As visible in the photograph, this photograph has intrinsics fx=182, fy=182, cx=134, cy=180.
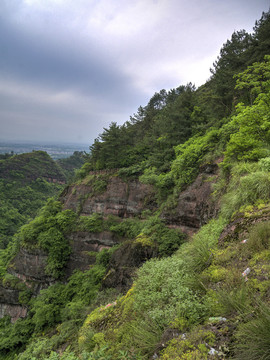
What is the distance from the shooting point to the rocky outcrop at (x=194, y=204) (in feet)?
37.5

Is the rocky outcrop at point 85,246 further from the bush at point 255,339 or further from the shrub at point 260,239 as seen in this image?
the bush at point 255,339

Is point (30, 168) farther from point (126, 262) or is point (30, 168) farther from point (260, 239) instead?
point (260, 239)

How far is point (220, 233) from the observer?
637 cm

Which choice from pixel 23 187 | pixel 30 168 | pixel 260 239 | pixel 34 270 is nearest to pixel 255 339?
pixel 260 239

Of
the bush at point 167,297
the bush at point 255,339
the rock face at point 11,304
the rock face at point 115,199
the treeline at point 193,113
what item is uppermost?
the treeline at point 193,113

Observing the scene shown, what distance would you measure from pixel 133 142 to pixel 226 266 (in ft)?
79.5

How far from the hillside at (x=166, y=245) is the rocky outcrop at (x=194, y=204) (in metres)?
0.08

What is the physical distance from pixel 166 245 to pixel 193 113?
12756mm

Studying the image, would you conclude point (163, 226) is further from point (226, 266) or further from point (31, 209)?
point (31, 209)

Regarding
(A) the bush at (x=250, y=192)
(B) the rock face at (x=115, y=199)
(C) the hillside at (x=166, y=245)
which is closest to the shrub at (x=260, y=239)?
(C) the hillside at (x=166, y=245)

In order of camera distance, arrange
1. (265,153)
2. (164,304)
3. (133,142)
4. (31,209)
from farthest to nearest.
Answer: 1. (31,209)
2. (133,142)
3. (265,153)
4. (164,304)

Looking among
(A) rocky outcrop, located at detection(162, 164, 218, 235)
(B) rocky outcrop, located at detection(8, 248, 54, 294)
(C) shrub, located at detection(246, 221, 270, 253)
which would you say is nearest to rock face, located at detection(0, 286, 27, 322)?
(B) rocky outcrop, located at detection(8, 248, 54, 294)

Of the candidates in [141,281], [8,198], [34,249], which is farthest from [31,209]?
[141,281]

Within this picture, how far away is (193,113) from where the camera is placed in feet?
57.6
